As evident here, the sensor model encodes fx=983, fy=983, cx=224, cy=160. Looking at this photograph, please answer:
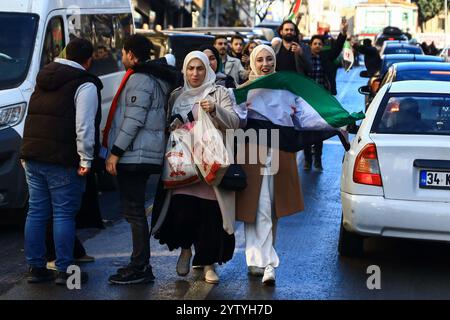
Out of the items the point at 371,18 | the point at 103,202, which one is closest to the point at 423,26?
the point at 371,18

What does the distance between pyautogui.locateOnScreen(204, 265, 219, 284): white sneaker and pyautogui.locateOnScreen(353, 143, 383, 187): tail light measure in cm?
136

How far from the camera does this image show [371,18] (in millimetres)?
77438

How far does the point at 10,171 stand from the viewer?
30.1 ft

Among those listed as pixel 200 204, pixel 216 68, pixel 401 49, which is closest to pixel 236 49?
pixel 216 68

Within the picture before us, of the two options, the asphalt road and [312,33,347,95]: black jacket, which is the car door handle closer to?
the asphalt road

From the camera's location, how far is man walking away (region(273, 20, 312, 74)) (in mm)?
13570

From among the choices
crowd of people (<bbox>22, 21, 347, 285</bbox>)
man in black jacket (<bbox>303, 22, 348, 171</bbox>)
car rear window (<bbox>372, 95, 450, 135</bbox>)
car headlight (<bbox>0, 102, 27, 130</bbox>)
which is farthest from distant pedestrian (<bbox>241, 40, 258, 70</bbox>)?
crowd of people (<bbox>22, 21, 347, 285</bbox>)

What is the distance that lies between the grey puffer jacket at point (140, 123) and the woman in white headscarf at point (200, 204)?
157 mm

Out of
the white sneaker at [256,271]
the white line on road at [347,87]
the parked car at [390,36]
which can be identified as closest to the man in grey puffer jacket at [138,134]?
the white sneaker at [256,271]

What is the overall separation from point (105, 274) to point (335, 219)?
11.4 feet

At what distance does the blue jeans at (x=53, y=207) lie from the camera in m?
7.17

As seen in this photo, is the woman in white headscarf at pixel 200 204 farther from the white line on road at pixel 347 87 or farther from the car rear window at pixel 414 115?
the white line on road at pixel 347 87

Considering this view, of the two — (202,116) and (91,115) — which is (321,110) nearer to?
(202,116)

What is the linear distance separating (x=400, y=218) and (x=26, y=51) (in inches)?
175
